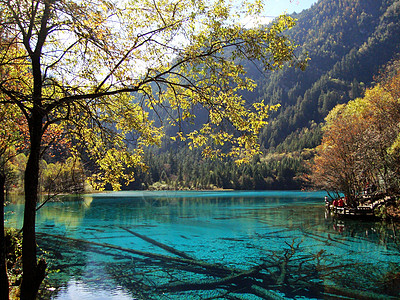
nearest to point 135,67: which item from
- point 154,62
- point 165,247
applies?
point 154,62

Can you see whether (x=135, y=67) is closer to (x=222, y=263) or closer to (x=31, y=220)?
(x=31, y=220)

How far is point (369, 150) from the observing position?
24.8 metres

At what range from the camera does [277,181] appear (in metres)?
143

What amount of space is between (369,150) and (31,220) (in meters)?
25.7

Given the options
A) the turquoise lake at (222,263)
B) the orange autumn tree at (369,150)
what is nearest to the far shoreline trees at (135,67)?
the turquoise lake at (222,263)

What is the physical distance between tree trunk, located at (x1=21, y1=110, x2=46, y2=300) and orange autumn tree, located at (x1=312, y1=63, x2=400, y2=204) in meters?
22.6

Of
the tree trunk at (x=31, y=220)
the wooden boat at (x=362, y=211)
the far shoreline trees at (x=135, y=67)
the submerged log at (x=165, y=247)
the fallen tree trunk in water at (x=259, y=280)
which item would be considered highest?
the far shoreline trees at (x=135, y=67)

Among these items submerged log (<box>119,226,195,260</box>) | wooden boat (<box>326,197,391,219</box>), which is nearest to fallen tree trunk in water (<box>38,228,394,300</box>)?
submerged log (<box>119,226,195,260</box>)

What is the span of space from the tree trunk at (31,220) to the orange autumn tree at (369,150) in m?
22.6

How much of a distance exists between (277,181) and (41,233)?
132 m

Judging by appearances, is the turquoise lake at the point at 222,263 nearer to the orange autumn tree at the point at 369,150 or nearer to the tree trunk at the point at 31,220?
the tree trunk at the point at 31,220

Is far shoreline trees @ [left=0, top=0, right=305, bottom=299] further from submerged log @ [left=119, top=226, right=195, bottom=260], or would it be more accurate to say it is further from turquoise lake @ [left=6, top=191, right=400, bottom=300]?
submerged log @ [left=119, top=226, right=195, bottom=260]

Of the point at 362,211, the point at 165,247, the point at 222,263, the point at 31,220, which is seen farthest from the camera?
the point at 362,211

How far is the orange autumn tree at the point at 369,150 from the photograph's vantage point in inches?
929
